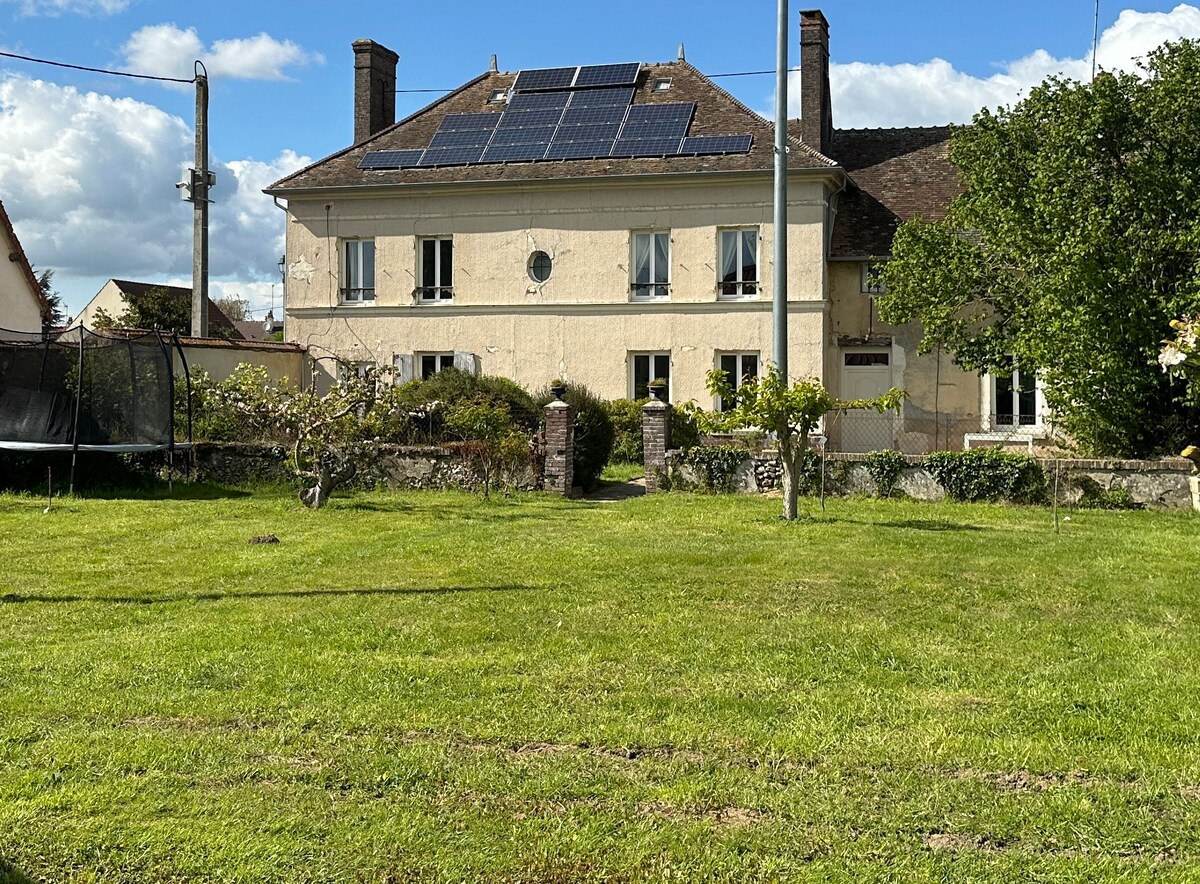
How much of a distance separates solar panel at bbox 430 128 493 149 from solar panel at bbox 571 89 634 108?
2.32m

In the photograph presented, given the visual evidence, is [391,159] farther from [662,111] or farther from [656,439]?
[656,439]

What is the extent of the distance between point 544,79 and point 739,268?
7.78 metres

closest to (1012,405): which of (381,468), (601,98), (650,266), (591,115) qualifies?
(650,266)

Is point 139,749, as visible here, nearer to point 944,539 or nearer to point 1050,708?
point 1050,708

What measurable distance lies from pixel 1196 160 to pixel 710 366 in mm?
10814

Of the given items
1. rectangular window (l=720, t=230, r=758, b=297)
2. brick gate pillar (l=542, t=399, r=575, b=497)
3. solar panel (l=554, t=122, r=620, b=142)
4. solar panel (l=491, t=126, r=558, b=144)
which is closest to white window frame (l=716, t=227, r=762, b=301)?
rectangular window (l=720, t=230, r=758, b=297)

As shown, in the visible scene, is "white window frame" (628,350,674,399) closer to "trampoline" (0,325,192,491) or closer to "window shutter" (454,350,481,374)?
"window shutter" (454,350,481,374)

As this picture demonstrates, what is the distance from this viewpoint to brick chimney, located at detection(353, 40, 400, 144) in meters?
30.2

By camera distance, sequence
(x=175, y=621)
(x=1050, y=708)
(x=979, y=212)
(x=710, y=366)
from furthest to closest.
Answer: (x=710, y=366)
(x=979, y=212)
(x=175, y=621)
(x=1050, y=708)

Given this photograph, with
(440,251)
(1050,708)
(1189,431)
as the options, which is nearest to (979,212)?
(1189,431)

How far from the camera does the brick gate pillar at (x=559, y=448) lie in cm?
1778

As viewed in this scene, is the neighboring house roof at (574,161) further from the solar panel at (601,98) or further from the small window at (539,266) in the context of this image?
the small window at (539,266)

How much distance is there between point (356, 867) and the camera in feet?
13.9

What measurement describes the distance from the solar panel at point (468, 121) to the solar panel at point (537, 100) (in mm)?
609
